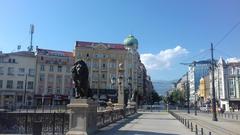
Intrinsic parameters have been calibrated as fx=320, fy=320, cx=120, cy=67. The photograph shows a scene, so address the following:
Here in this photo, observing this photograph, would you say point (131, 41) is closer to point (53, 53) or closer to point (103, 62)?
point (103, 62)

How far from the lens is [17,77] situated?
80438mm

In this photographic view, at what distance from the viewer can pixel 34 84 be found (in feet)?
270

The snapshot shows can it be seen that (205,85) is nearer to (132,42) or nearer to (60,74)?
(132,42)

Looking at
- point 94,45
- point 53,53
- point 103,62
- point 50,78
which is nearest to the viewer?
point 50,78

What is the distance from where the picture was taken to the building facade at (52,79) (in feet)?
272

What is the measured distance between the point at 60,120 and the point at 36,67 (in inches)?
2705

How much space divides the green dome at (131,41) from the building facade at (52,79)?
27023 millimetres

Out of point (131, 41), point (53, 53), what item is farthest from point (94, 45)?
point (131, 41)

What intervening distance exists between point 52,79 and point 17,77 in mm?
9166

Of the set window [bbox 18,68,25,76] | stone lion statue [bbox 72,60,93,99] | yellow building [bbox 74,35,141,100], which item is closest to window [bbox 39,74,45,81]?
window [bbox 18,68,25,76]

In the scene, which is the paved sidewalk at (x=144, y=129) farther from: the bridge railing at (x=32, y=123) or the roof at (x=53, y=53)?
the roof at (x=53, y=53)

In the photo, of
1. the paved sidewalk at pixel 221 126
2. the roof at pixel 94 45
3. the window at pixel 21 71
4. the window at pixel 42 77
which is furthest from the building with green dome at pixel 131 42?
the paved sidewalk at pixel 221 126

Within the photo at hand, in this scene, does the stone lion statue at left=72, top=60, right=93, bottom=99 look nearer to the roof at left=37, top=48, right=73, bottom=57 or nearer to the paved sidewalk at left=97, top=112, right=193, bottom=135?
the paved sidewalk at left=97, top=112, right=193, bottom=135

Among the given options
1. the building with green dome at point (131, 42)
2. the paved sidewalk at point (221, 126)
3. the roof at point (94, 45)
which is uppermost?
the building with green dome at point (131, 42)
